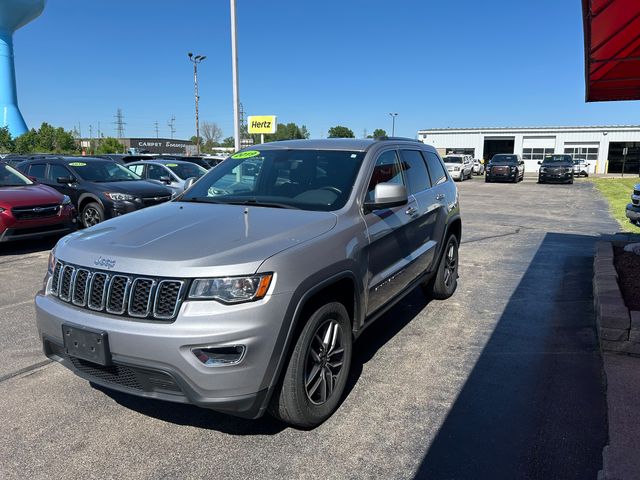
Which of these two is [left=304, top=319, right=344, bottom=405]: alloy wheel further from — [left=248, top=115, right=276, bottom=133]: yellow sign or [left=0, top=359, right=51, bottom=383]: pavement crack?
[left=248, top=115, right=276, bottom=133]: yellow sign

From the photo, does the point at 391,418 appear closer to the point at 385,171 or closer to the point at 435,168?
the point at 385,171

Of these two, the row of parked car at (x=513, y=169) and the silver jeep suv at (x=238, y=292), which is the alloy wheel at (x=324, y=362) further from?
the row of parked car at (x=513, y=169)

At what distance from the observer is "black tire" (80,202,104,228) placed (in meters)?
10.4

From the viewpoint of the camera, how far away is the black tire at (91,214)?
408 inches

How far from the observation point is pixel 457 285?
672 cm

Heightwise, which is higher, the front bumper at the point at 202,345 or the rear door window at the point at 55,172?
the rear door window at the point at 55,172

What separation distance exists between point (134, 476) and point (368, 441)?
1352mm

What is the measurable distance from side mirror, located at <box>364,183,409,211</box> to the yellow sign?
1892 centimetres

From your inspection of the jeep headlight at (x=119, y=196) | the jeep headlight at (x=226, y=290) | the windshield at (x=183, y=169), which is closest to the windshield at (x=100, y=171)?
the jeep headlight at (x=119, y=196)

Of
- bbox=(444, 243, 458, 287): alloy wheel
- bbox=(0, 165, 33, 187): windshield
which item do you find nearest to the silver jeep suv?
bbox=(444, 243, 458, 287): alloy wheel

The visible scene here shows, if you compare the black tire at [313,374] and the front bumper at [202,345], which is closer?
the front bumper at [202,345]

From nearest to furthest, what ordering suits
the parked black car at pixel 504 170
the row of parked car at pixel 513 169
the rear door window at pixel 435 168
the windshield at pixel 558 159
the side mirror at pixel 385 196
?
the side mirror at pixel 385 196
the rear door window at pixel 435 168
the row of parked car at pixel 513 169
the windshield at pixel 558 159
the parked black car at pixel 504 170

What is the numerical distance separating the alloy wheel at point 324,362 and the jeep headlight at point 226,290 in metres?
0.59

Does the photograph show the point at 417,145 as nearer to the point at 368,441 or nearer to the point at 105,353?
the point at 368,441
